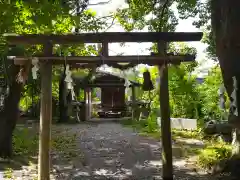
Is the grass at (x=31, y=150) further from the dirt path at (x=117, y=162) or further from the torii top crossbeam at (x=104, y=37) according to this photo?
the torii top crossbeam at (x=104, y=37)

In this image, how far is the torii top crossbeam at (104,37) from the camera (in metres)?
6.13

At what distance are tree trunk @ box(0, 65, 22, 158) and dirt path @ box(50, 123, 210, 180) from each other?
57.0 inches

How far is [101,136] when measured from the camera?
13.9 metres


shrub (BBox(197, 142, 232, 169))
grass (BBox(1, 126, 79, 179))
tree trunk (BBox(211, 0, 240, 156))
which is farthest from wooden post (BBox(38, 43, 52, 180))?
shrub (BBox(197, 142, 232, 169))

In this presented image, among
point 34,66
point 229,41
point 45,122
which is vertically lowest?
point 45,122

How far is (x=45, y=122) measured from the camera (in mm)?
6332

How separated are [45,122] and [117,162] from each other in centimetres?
352

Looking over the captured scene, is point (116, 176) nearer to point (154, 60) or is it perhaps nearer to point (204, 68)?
point (154, 60)

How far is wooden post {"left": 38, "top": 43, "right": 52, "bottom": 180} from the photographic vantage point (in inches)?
246

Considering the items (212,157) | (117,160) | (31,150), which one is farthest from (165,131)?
(31,150)

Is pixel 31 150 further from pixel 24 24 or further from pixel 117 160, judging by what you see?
pixel 24 24

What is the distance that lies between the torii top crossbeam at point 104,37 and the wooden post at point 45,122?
23cm

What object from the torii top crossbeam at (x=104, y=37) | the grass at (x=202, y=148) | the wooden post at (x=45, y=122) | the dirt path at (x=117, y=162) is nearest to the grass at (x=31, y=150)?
the dirt path at (x=117, y=162)

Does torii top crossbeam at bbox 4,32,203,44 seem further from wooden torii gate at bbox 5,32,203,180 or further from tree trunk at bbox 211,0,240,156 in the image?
tree trunk at bbox 211,0,240,156
